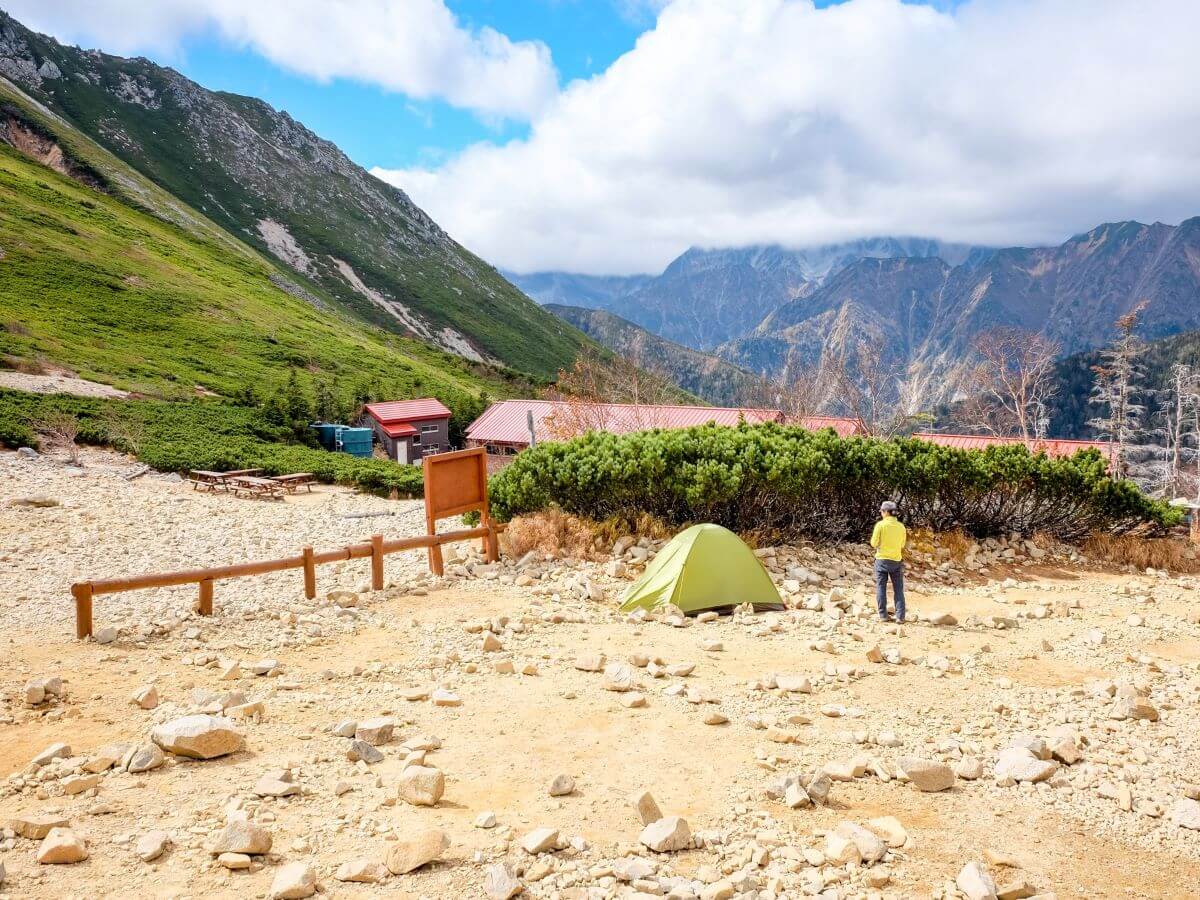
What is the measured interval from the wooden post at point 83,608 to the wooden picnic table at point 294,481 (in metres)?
17.6

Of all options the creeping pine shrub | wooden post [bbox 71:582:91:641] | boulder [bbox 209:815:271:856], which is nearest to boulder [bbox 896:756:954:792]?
boulder [bbox 209:815:271:856]

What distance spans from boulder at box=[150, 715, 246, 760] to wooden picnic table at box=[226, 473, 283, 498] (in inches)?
811

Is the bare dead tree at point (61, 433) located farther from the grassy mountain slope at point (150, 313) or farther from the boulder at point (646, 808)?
the boulder at point (646, 808)

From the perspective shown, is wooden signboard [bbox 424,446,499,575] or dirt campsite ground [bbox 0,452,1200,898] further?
wooden signboard [bbox 424,446,499,575]

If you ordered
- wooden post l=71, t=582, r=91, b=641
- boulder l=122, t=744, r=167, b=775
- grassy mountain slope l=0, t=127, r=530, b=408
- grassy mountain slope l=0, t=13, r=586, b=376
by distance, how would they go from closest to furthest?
boulder l=122, t=744, r=167, b=775 → wooden post l=71, t=582, r=91, b=641 → grassy mountain slope l=0, t=127, r=530, b=408 → grassy mountain slope l=0, t=13, r=586, b=376

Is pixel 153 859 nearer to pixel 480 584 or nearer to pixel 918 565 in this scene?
pixel 480 584

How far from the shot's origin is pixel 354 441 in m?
47.2

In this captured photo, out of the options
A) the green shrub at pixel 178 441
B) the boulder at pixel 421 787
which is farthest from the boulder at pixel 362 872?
the green shrub at pixel 178 441

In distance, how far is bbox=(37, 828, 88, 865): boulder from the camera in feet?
15.2

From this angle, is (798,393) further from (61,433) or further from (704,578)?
(61,433)

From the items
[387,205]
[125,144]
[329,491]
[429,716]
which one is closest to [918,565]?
[429,716]

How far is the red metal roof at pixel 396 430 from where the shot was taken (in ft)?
171

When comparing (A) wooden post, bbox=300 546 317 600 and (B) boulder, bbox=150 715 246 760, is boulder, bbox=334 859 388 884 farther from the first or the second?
(A) wooden post, bbox=300 546 317 600

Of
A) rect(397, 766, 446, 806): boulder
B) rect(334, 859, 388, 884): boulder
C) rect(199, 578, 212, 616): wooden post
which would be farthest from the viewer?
rect(199, 578, 212, 616): wooden post
